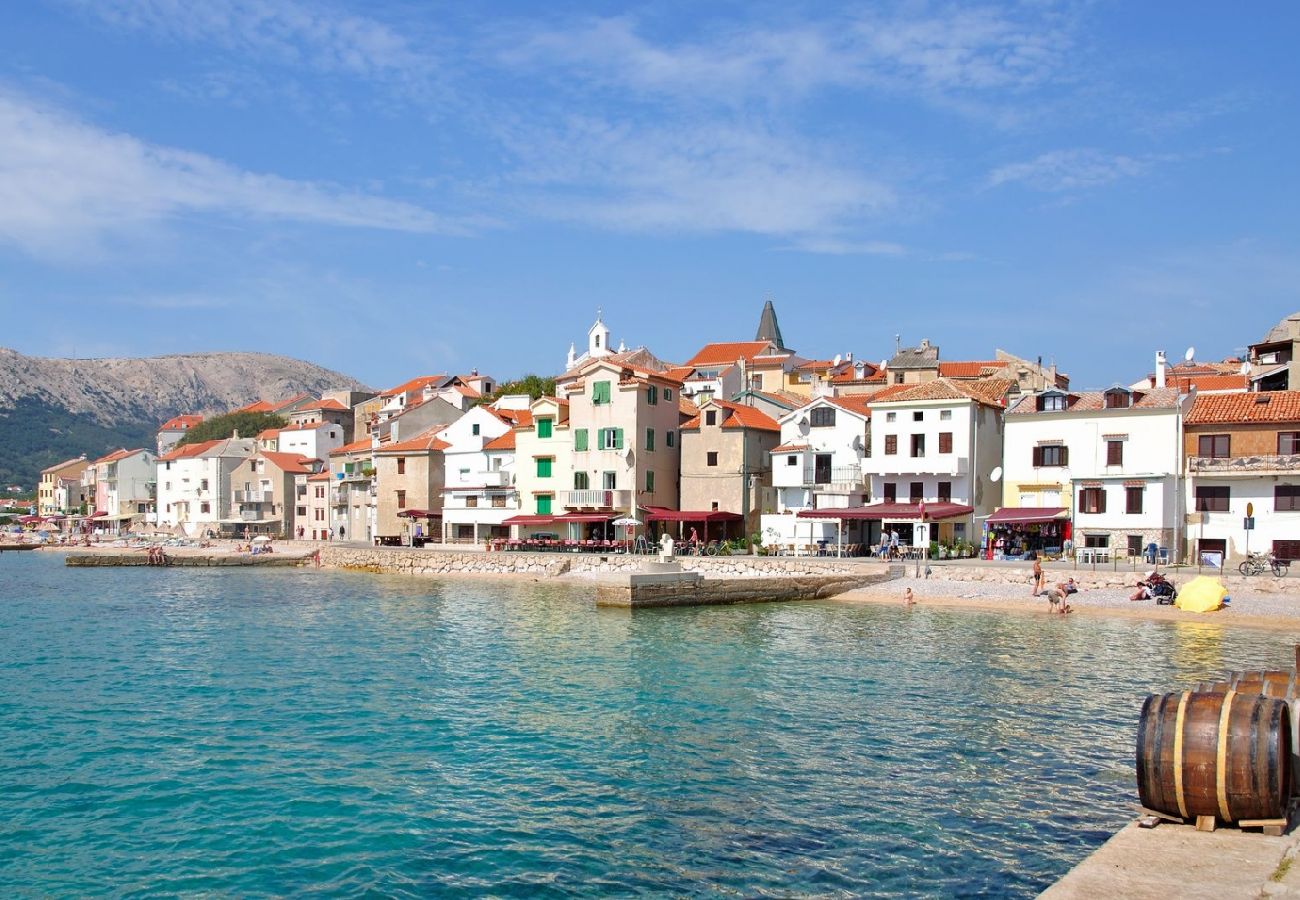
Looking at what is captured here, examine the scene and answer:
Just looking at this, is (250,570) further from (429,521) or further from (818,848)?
(818,848)

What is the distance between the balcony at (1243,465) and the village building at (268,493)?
77422 mm

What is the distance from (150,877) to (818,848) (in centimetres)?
854

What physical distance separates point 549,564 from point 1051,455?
26.8m

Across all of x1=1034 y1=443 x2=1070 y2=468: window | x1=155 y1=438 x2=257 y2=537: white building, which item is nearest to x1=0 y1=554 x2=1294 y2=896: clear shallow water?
x1=1034 y1=443 x2=1070 y2=468: window

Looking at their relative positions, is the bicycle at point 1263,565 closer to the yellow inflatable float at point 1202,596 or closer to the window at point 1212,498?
the window at point 1212,498

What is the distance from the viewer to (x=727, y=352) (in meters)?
102

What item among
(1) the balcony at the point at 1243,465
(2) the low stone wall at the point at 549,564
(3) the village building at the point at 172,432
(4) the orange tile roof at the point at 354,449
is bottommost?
(2) the low stone wall at the point at 549,564

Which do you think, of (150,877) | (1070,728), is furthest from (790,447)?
(150,877)

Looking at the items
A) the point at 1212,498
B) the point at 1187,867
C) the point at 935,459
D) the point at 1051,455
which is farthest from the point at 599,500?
the point at 1187,867

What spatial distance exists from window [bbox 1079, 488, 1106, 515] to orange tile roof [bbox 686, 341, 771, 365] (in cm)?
5005

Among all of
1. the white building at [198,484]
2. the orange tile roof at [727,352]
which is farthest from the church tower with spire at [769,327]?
the white building at [198,484]

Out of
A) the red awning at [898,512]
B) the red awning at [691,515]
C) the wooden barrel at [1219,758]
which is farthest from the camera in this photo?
the red awning at [691,515]

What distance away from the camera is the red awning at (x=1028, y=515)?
169ft

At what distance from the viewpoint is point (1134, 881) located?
9.87 m
